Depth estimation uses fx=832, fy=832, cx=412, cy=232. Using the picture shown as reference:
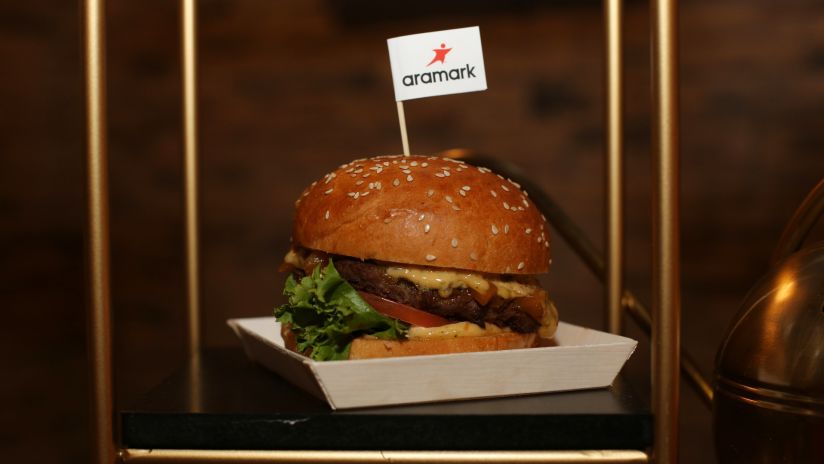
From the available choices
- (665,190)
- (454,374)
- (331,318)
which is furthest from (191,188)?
(665,190)

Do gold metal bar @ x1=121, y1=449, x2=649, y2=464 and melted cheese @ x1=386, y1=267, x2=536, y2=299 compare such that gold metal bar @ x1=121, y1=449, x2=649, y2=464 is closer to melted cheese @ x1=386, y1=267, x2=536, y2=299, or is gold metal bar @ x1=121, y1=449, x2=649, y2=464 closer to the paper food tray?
the paper food tray

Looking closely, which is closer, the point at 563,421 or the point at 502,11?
the point at 563,421

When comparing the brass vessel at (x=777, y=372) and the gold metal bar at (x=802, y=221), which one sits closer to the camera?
the brass vessel at (x=777, y=372)

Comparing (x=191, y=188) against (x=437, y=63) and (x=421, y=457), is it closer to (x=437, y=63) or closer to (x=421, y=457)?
(x=437, y=63)

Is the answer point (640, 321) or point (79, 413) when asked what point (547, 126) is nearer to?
point (640, 321)

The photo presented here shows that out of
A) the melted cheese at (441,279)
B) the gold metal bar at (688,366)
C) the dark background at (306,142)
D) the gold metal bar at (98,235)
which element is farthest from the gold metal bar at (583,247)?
the dark background at (306,142)

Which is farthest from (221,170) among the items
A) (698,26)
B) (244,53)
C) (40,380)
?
(698,26)

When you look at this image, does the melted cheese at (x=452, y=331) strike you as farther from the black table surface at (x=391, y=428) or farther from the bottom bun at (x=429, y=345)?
the black table surface at (x=391, y=428)
